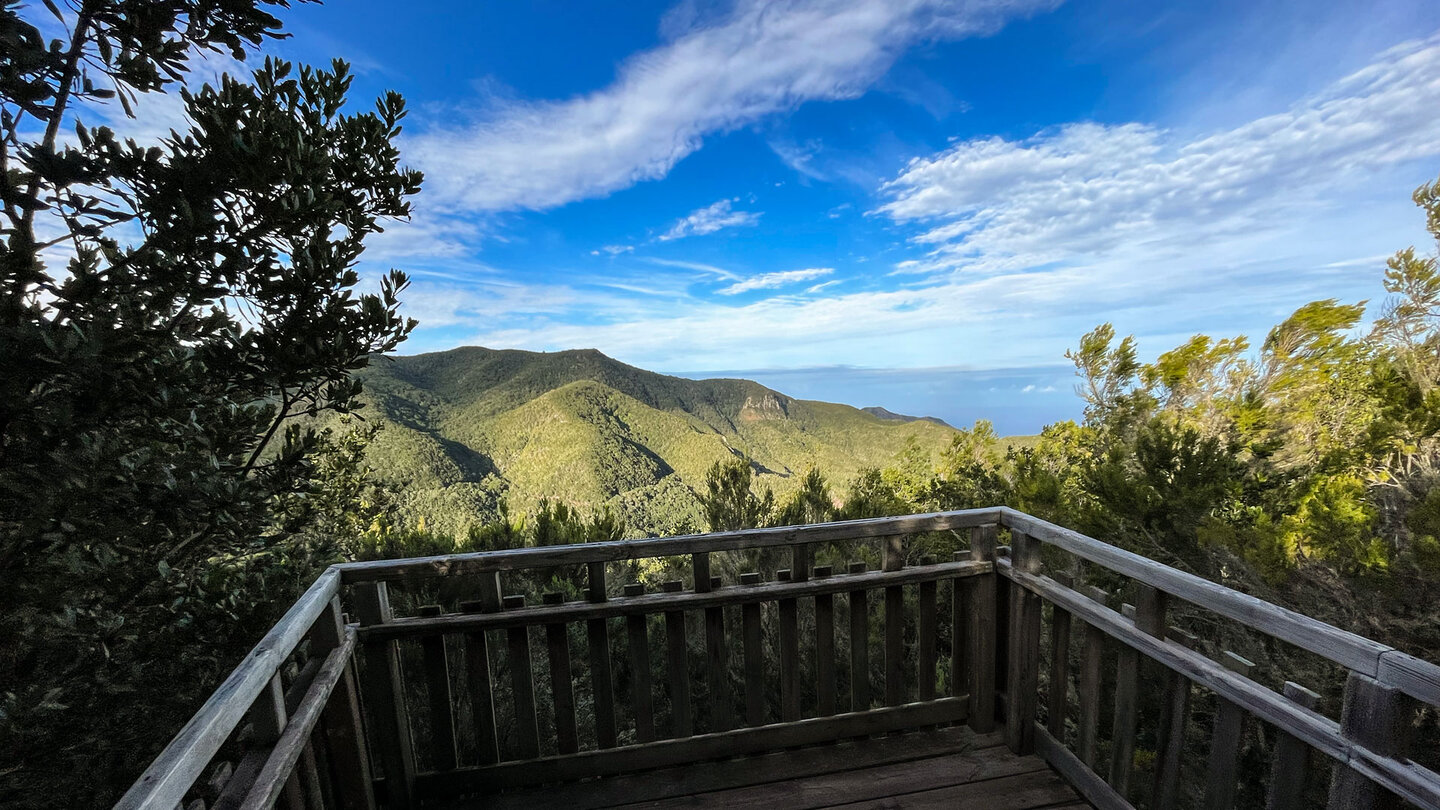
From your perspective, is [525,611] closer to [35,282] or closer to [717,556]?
[35,282]

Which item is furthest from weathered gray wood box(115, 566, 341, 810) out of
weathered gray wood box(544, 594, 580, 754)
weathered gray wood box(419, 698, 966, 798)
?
weathered gray wood box(419, 698, 966, 798)

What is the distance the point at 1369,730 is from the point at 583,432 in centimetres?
4845

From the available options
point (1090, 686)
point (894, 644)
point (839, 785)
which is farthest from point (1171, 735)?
point (839, 785)

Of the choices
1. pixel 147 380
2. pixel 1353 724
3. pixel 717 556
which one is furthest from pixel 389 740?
pixel 717 556

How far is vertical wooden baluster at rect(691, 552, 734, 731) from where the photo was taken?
2176 mm

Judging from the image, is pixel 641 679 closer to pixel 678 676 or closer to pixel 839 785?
pixel 678 676

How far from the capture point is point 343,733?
5.74 feet

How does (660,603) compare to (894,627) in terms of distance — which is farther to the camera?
(894,627)

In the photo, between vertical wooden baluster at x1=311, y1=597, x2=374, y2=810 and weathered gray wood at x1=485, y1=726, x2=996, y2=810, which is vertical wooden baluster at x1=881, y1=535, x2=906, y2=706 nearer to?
weathered gray wood at x1=485, y1=726, x2=996, y2=810

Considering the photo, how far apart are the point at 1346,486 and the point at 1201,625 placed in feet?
5.13

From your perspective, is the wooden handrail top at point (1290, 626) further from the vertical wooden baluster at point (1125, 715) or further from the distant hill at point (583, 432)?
the distant hill at point (583, 432)

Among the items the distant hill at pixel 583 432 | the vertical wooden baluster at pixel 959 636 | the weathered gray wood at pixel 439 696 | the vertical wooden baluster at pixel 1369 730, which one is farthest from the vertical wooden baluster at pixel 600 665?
the distant hill at pixel 583 432

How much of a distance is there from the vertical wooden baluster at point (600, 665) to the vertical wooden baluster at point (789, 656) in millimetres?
673

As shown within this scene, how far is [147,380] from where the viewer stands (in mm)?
1614
